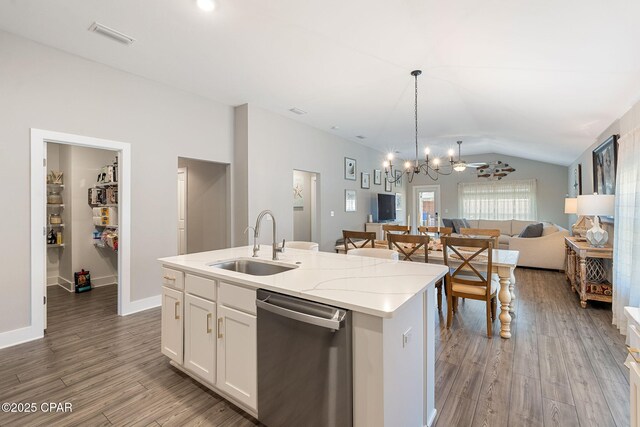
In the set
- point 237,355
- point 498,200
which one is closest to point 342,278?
point 237,355

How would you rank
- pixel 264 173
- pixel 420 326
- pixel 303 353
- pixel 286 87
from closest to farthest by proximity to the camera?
pixel 303 353, pixel 420 326, pixel 286 87, pixel 264 173

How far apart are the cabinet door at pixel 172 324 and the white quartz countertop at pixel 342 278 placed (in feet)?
0.75

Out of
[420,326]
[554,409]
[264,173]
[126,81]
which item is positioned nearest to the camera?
[420,326]

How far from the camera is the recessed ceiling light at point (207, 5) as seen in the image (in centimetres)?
228

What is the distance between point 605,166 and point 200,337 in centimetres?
524

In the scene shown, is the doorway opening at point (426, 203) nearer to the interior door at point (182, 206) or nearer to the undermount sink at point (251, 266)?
the interior door at point (182, 206)

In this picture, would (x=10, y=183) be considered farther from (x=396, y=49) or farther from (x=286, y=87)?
(x=396, y=49)

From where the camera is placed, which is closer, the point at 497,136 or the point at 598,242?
the point at 598,242

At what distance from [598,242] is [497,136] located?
3229 mm

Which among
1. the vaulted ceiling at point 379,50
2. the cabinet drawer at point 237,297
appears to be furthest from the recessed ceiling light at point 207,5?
the cabinet drawer at point 237,297

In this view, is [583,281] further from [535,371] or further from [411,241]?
[411,241]

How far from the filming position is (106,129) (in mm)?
3367

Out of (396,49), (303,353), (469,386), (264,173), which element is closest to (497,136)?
→ (396,49)

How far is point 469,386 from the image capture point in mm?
2096
